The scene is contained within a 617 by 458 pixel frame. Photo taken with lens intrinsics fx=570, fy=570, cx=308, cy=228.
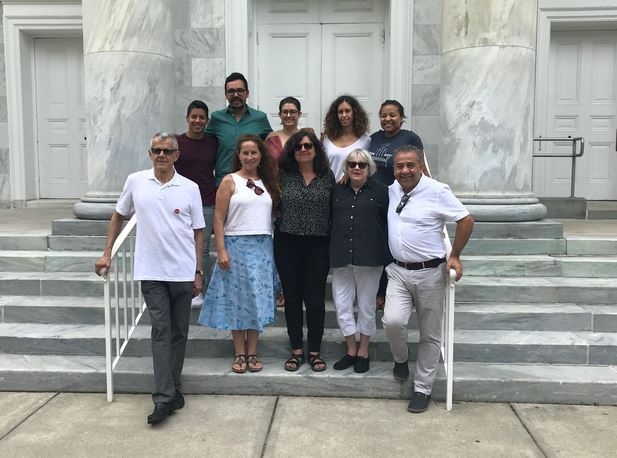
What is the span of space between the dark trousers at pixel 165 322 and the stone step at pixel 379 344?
2.02 ft

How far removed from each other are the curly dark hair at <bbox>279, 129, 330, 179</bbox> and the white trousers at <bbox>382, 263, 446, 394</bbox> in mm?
831

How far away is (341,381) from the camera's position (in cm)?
388

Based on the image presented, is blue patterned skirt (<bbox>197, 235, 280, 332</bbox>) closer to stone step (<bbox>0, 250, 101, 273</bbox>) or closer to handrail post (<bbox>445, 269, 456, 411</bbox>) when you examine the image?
handrail post (<bbox>445, 269, 456, 411</bbox>)

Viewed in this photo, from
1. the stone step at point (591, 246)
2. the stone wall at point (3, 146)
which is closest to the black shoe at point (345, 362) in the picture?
the stone step at point (591, 246)

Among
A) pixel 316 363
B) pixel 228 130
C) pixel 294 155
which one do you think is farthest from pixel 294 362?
pixel 228 130

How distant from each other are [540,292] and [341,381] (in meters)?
1.93

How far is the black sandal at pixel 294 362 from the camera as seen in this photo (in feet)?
13.1

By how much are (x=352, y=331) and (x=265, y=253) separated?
31.9 inches

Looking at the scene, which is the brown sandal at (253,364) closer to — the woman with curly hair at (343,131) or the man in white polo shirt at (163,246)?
the man in white polo shirt at (163,246)

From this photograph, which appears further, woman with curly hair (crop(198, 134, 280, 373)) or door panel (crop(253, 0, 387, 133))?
door panel (crop(253, 0, 387, 133))

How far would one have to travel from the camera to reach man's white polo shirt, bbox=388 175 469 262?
3.52 m

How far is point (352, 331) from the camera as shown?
3959 millimetres

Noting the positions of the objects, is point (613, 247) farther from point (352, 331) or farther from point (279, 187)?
point (279, 187)

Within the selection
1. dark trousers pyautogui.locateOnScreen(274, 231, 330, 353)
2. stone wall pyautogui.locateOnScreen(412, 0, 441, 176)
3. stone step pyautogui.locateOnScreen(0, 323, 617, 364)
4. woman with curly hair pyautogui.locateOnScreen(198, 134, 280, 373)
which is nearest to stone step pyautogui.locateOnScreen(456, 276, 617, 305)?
stone step pyautogui.locateOnScreen(0, 323, 617, 364)
